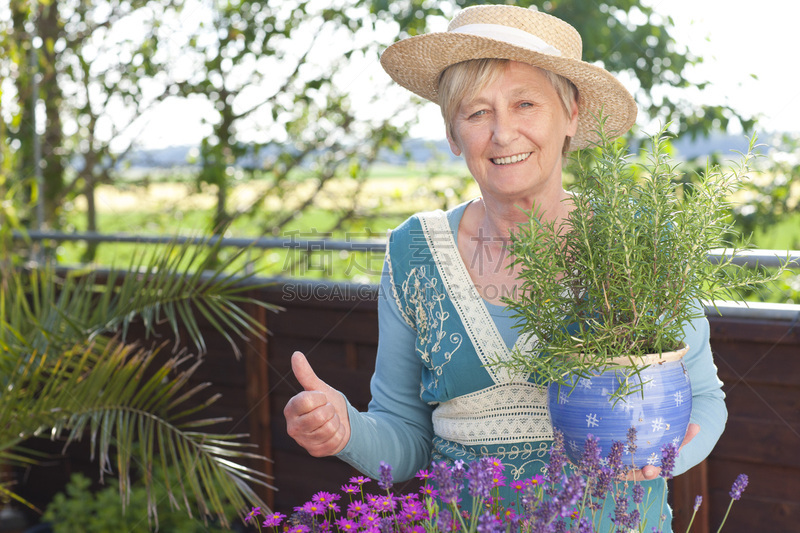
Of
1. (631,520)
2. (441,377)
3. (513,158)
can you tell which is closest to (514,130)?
(513,158)

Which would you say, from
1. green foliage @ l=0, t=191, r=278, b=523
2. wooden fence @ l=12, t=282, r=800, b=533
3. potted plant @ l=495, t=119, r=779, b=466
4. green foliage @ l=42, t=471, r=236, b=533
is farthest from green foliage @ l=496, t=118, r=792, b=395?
green foliage @ l=42, t=471, r=236, b=533

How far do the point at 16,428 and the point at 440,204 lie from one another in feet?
8.14

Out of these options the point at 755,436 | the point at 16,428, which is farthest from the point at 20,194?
the point at 755,436

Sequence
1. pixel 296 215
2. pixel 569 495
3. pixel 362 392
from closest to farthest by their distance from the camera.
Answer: pixel 569 495
pixel 362 392
pixel 296 215

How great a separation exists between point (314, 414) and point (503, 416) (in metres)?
0.41

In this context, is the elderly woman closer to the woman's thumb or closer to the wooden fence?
the woman's thumb

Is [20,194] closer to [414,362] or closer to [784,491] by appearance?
[414,362]

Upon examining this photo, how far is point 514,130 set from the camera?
121cm

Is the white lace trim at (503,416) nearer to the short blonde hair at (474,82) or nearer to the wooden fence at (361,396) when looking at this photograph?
the short blonde hair at (474,82)

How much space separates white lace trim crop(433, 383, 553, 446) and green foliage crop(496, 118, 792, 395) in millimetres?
419

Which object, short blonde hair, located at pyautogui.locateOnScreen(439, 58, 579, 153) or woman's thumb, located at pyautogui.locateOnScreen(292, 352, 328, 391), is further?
short blonde hair, located at pyautogui.locateOnScreen(439, 58, 579, 153)

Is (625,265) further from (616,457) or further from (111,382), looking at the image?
(111,382)

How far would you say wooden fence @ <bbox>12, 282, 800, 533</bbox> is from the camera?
5.57 feet

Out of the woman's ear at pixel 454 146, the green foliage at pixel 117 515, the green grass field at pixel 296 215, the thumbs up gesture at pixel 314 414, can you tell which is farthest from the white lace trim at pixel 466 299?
the green grass field at pixel 296 215
